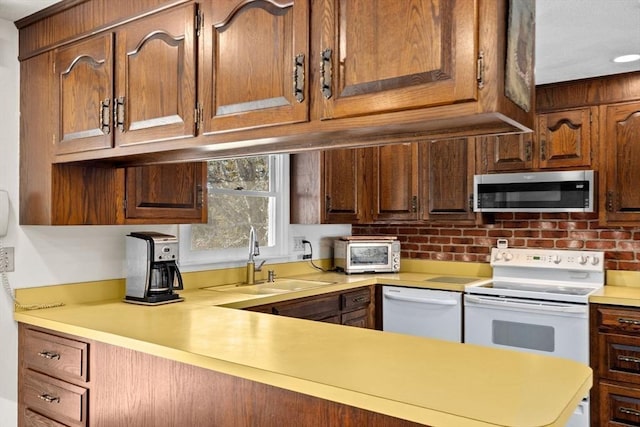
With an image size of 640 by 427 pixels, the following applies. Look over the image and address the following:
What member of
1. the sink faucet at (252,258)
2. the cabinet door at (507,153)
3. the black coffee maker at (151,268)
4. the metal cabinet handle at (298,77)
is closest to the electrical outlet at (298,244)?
the sink faucet at (252,258)

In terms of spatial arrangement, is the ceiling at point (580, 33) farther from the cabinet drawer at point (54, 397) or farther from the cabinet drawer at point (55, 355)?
the cabinet drawer at point (54, 397)

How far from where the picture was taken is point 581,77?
3.40m

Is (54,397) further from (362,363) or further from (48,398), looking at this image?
(362,363)

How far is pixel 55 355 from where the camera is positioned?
2.32 m

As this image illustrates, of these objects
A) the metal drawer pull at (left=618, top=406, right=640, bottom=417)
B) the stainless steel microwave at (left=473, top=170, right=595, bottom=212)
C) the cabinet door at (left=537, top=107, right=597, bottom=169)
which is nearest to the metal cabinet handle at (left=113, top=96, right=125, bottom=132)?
the stainless steel microwave at (left=473, top=170, right=595, bottom=212)

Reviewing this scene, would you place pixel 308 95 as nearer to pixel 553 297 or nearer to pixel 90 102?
pixel 90 102

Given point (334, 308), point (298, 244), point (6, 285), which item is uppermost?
point (298, 244)

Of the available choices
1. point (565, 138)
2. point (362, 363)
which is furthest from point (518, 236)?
point (362, 363)

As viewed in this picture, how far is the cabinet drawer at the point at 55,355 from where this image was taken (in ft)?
7.23

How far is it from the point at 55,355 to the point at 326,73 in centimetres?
171

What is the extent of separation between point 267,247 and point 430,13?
8.67 feet

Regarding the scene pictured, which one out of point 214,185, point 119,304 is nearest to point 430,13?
point 119,304

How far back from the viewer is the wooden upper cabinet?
2.00 metres

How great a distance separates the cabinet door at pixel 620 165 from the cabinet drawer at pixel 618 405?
0.99 meters
